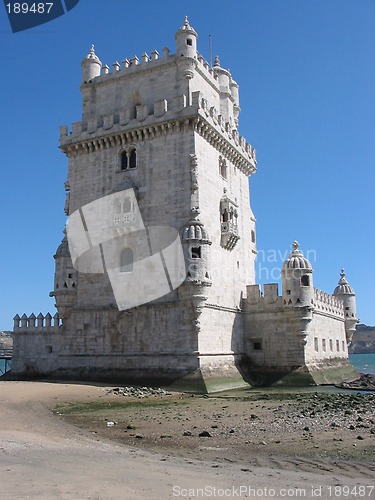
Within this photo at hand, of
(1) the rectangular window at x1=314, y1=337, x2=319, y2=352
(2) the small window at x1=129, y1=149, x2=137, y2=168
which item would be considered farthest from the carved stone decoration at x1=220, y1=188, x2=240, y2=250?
(1) the rectangular window at x1=314, y1=337, x2=319, y2=352

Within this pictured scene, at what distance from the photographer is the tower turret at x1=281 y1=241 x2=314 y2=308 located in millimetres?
33438

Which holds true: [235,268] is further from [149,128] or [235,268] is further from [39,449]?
[39,449]

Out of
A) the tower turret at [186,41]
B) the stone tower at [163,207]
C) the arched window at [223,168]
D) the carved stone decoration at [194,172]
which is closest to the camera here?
the stone tower at [163,207]

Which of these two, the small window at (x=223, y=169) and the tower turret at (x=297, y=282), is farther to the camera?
the small window at (x=223, y=169)

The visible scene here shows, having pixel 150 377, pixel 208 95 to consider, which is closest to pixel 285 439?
pixel 150 377

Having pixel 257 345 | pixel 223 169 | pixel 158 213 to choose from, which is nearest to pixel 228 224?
pixel 223 169

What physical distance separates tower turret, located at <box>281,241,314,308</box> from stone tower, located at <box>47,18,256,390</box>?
3313 mm

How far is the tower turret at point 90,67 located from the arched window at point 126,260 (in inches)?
523

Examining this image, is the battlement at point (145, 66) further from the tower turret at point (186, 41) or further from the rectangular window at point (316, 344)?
the rectangular window at point (316, 344)

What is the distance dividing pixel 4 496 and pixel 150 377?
72.6 ft

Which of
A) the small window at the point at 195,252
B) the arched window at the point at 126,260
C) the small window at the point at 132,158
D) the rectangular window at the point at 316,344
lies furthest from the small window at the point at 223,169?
the rectangular window at the point at 316,344

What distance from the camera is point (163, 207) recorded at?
31359 millimetres

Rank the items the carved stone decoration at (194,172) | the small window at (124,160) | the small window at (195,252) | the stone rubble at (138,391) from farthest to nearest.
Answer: the small window at (124,160) < the carved stone decoration at (194,172) < the small window at (195,252) < the stone rubble at (138,391)

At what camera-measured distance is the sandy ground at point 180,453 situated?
27.6 feet
